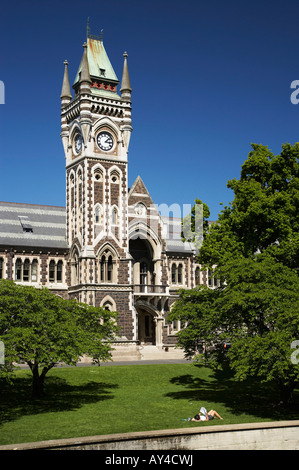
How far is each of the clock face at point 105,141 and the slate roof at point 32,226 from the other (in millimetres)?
9225

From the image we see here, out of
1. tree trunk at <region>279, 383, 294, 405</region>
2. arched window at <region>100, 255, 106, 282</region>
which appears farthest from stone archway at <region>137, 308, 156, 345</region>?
tree trunk at <region>279, 383, 294, 405</region>

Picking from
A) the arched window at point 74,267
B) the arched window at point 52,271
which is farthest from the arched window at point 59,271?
the arched window at point 74,267

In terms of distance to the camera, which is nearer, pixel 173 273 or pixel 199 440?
pixel 199 440

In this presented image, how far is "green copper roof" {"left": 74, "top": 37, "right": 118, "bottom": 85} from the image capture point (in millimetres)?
54781

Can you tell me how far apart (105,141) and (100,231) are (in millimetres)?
8357

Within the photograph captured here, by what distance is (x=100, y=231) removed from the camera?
5172 cm

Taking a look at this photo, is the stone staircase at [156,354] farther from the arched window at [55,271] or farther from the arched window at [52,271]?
the arched window at [52,271]

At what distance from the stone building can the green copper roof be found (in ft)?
0.35

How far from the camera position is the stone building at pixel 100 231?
51.3 metres

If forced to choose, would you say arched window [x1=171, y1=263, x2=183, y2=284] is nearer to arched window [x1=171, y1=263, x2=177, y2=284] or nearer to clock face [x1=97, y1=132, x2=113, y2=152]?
arched window [x1=171, y1=263, x2=177, y2=284]

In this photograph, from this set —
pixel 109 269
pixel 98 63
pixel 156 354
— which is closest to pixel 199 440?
pixel 109 269

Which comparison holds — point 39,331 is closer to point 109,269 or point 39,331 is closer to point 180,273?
point 109,269

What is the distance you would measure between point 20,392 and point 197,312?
1050 centimetres
